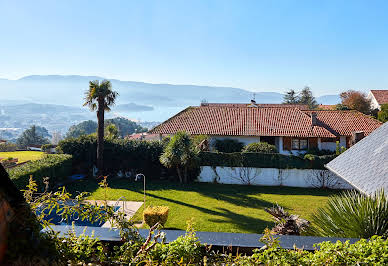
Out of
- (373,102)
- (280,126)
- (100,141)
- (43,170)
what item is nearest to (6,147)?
(100,141)

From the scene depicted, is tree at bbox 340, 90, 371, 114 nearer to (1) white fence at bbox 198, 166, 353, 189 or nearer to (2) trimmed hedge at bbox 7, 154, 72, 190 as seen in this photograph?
(1) white fence at bbox 198, 166, 353, 189

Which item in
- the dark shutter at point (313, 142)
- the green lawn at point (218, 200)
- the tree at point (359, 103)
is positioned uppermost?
the tree at point (359, 103)

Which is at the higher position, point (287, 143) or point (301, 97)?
point (301, 97)

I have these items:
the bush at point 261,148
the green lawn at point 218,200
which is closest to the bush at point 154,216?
the green lawn at point 218,200

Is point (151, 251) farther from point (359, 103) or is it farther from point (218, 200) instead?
point (359, 103)

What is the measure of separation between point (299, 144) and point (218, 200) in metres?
14.1

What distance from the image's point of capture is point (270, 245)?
2.84 meters

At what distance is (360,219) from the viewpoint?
16.4ft

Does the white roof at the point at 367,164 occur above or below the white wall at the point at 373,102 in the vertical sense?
below

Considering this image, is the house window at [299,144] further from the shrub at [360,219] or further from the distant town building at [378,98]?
the distant town building at [378,98]

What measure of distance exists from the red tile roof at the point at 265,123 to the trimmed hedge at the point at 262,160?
636 cm

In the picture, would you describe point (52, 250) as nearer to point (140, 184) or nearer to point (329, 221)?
point (329, 221)

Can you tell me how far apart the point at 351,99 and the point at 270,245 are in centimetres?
5371

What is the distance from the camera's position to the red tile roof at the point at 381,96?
48.3 m
